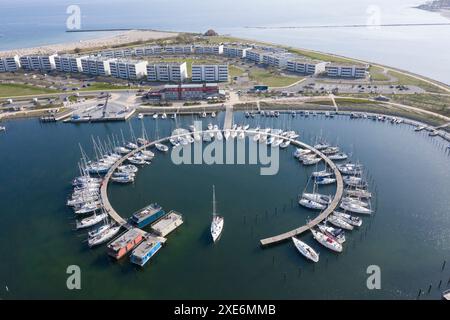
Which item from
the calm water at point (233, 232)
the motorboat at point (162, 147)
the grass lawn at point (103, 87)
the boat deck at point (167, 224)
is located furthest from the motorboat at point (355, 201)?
the grass lawn at point (103, 87)

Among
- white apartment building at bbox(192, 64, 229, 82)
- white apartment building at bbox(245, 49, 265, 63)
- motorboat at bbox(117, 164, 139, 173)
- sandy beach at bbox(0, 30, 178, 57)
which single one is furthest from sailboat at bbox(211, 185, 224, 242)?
sandy beach at bbox(0, 30, 178, 57)

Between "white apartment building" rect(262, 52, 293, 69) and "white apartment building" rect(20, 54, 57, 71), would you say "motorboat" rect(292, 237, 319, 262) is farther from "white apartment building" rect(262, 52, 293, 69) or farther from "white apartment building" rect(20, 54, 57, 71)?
"white apartment building" rect(20, 54, 57, 71)

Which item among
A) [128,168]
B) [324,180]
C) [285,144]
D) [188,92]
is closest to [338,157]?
[324,180]

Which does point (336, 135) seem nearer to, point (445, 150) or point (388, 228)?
point (445, 150)

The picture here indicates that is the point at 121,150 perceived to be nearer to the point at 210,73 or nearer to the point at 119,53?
the point at 210,73

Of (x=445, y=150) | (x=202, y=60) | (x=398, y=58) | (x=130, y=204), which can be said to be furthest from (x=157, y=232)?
(x=398, y=58)

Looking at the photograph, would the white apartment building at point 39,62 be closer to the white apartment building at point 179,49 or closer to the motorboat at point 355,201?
the white apartment building at point 179,49
